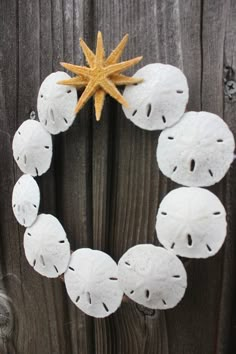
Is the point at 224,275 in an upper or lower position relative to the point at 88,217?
lower

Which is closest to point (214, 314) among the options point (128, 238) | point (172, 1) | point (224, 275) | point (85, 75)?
point (224, 275)

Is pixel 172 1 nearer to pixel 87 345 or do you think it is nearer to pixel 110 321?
pixel 110 321

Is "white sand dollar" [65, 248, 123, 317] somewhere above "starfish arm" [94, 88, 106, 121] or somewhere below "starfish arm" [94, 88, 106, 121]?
below

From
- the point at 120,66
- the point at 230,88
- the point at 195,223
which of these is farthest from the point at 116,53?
the point at 195,223

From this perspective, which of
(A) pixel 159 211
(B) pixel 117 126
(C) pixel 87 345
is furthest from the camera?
(C) pixel 87 345

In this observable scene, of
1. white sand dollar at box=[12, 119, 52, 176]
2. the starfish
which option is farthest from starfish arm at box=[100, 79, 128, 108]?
white sand dollar at box=[12, 119, 52, 176]

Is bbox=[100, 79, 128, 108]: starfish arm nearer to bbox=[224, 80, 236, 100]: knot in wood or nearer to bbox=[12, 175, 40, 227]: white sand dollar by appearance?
bbox=[224, 80, 236, 100]: knot in wood

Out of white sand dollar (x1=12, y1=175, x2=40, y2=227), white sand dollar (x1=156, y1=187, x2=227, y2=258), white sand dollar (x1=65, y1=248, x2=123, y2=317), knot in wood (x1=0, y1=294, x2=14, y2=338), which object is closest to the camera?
white sand dollar (x1=156, y1=187, x2=227, y2=258)

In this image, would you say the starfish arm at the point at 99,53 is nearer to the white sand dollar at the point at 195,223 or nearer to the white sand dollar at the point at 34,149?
the white sand dollar at the point at 34,149
